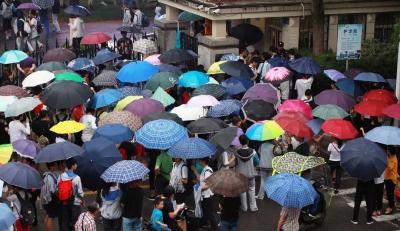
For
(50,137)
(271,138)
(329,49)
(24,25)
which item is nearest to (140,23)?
(24,25)

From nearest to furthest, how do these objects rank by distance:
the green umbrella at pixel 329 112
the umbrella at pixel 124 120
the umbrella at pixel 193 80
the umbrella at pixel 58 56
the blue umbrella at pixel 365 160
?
the blue umbrella at pixel 365 160 < the umbrella at pixel 124 120 < the green umbrella at pixel 329 112 < the umbrella at pixel 193 80 < the umbrella at pixel 58 56

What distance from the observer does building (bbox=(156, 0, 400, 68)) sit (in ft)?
66.9

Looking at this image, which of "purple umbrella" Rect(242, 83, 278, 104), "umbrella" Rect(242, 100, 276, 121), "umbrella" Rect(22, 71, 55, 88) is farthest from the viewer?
"umbrella" Rect(22, 71, 55, 88)

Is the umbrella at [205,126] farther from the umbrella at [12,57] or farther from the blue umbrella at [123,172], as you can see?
the umbrella at [12,57]

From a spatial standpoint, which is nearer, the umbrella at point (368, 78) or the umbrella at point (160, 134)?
the umbrella at point (160, 134)

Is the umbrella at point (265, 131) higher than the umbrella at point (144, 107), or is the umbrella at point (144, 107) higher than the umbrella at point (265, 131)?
the umbrella at point (144, 107)

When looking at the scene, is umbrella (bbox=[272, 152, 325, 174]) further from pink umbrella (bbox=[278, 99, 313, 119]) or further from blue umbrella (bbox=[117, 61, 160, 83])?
blue umbrella (bbox=[117, 61, 160, 83])

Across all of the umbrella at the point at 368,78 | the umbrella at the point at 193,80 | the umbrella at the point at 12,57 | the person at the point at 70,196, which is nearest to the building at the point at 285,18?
the umbrella at the point at 193,80

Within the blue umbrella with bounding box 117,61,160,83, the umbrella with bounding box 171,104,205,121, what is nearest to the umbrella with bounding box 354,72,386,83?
the umbrella with bounding box 171,104,205,121

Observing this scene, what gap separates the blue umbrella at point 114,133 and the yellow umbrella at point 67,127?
0.52 metres

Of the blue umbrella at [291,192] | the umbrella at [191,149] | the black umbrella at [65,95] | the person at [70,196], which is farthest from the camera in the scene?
the black umbrella at [65,95]

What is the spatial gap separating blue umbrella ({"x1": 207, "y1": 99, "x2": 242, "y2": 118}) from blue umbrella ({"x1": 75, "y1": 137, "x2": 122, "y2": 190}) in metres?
3.38

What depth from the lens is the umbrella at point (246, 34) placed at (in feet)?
72.8

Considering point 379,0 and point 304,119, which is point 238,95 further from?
point 379,0
